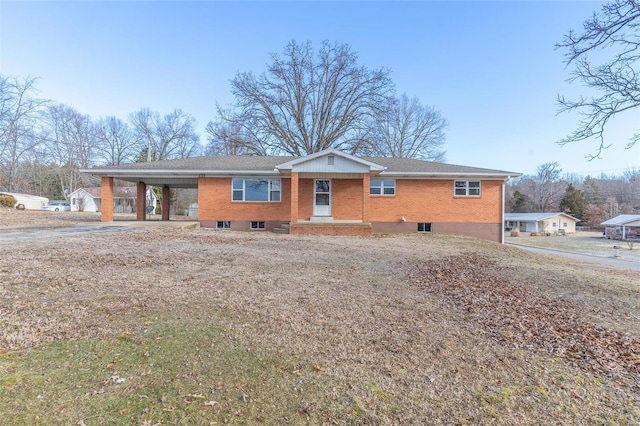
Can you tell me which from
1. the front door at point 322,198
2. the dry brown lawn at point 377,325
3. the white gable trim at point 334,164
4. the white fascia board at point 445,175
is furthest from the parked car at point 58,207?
the white fascia board at point 445,175

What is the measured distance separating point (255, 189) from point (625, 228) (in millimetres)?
52863

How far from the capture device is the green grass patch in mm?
1995

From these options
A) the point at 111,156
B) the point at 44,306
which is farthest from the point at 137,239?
the point at 111,156

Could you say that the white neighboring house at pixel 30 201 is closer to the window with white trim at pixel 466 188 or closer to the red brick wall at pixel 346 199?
the red brick wall at pixel 346 199

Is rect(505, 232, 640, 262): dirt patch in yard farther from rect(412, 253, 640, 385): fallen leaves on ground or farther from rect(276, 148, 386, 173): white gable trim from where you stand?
rect(412, 253, 640, 385): fallen leaves on ground

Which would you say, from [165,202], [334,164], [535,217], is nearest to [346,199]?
[334,164]

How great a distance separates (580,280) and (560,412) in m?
5.73

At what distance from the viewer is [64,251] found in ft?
23.1

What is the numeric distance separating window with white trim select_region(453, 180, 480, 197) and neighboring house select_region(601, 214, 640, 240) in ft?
137

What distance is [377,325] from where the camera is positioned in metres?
3.62

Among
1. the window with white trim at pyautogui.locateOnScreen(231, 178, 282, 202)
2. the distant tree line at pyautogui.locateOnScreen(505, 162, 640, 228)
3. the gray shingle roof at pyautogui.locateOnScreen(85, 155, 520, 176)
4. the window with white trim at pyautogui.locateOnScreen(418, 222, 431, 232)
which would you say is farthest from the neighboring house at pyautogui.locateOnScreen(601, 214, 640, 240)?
the window with white trim at pyautogui.locateOnScreen(231, 178, 282, 202)

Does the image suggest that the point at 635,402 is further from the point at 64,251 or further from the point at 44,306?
the point at 64,251

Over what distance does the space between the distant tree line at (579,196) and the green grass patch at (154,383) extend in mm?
72618

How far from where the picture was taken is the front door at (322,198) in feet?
55.8
